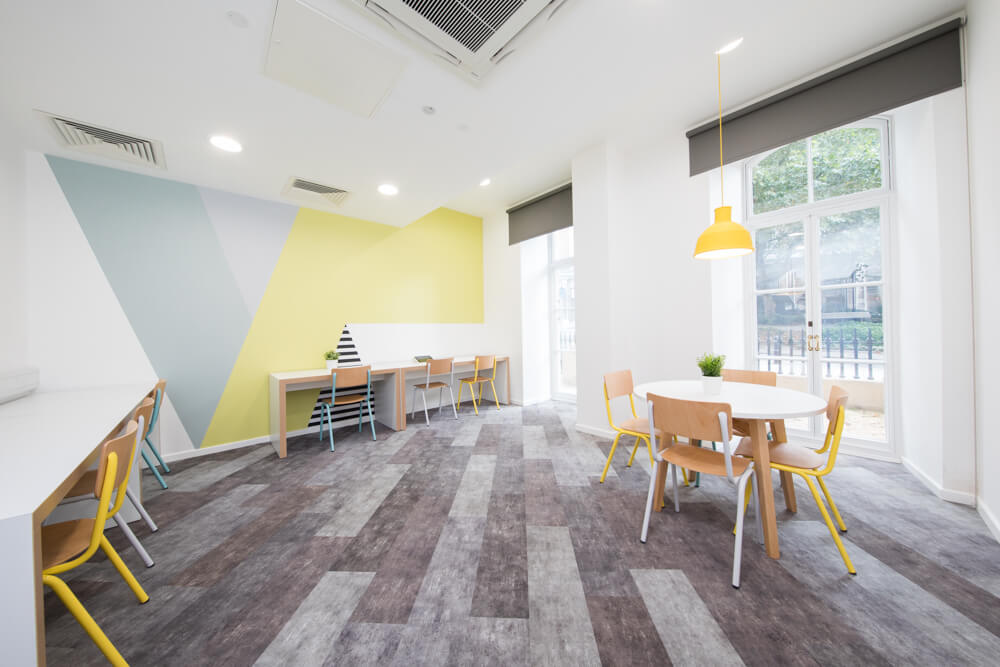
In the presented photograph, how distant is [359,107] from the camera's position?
2.20 metres

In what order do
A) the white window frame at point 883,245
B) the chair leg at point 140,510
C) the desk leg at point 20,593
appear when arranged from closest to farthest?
the desk leg at point 20,593, the chair leg at point 140,510, the white window frame at point 883,245

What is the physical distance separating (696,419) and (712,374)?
2.05 ft

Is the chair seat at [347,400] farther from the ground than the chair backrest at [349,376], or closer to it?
closer to it

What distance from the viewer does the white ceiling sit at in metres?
1.63

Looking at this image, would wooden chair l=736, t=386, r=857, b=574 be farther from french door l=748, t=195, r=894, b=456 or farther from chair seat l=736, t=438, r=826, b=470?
french door l=748, t=195, r=894, b=456

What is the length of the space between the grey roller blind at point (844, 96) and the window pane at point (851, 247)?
2.83 feet

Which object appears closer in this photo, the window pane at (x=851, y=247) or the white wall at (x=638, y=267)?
the window pane at (x=851, y=247)

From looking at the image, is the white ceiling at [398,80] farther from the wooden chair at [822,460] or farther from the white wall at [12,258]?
the wooden chair at [822,460]

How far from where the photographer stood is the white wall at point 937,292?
2.10 metres

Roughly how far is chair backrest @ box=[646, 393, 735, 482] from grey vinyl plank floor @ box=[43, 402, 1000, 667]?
57 cm

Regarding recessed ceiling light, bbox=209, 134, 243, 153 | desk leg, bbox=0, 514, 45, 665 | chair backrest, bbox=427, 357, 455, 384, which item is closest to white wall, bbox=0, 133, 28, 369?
recessed ceiling light, bbox=209, 134, 243, 153

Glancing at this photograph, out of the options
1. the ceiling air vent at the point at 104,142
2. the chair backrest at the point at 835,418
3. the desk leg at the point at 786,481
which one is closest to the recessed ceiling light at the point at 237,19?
the ceiling air vent at the point at 104,142

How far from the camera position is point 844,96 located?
2.46 m

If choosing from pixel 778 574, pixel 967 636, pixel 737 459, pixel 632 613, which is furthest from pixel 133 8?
pixel 967 636
